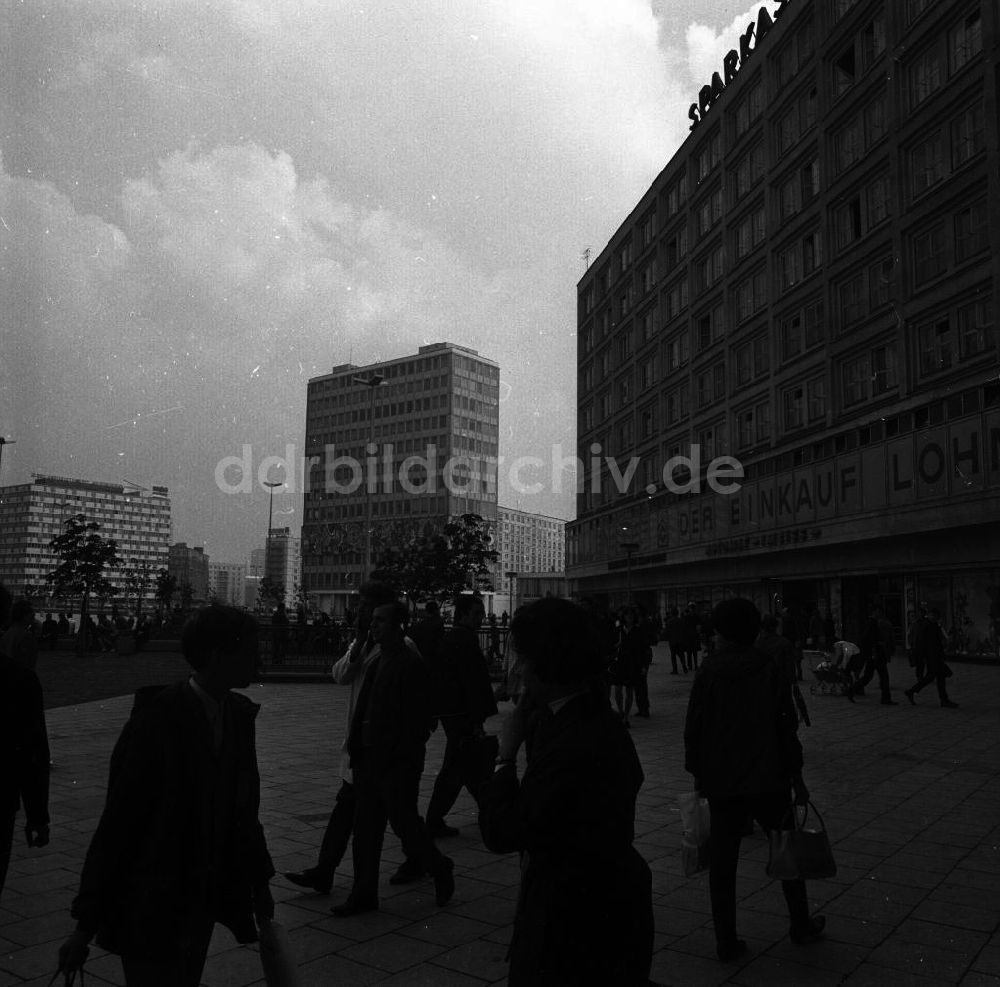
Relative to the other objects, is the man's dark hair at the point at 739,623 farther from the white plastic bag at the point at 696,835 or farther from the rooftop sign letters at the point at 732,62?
the rooftop sign letters at the point at 732,62

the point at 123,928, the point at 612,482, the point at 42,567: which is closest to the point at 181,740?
the point at 123,928

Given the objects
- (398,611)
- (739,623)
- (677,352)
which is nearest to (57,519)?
(677,352)

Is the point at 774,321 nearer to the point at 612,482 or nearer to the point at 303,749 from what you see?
the point at 612,482

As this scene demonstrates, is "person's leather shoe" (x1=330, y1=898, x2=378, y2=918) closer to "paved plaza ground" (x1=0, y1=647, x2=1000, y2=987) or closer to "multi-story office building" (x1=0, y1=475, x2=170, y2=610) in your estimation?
"paved plaza ground" (x1=0, y1=647, x2=1000, y2=987)

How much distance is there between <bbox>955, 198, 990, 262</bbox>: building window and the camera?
1009 inches

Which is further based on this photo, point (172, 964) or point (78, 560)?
point (78, 560)

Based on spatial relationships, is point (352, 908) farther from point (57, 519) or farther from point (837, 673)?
point (57, 519)

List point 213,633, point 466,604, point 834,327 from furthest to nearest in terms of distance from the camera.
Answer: point 834,327 < point 466,604 < point 213,633

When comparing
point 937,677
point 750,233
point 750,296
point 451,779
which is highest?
point 750,233

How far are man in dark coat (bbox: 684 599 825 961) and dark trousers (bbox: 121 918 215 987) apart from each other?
8.64 ft

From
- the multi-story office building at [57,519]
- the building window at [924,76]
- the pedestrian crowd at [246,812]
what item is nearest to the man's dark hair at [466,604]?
the pedestrian crowd at [246,812]

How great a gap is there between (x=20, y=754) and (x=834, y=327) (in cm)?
3371

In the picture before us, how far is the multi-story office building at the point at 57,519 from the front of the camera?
178 m

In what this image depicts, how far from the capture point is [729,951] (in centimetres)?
432
